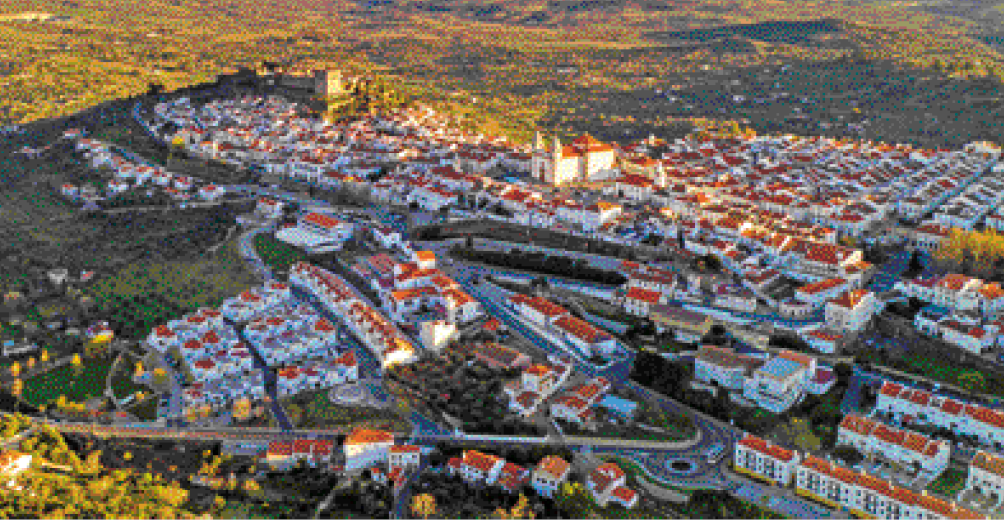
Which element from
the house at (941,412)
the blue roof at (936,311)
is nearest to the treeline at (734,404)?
the house at (941,412)

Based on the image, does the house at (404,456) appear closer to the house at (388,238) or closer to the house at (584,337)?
the house at (584,337)

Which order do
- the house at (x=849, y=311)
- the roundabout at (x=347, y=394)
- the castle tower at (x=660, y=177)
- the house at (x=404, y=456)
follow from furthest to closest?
the castle tower at (x=660, y=177)
the house at (x=849, y=311)
the roundabout at (x=347, y=394)
the house at (x=404, y=456)

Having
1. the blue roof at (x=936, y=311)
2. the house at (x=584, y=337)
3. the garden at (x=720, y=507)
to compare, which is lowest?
the garden at (x=720, y=507)

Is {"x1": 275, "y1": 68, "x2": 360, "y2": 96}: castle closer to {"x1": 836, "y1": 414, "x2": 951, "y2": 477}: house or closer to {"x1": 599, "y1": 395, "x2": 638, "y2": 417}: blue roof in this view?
{"x1": 599, "y1": 395, "x2": 638, "y2": 417}: blue roof

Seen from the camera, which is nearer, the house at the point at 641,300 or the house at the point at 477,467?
the house at the point at 477,467

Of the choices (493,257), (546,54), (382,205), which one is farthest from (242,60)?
(493,257)

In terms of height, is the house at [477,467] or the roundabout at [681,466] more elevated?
the house at [477,467]

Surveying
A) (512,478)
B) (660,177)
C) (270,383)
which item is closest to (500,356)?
(512,478)
